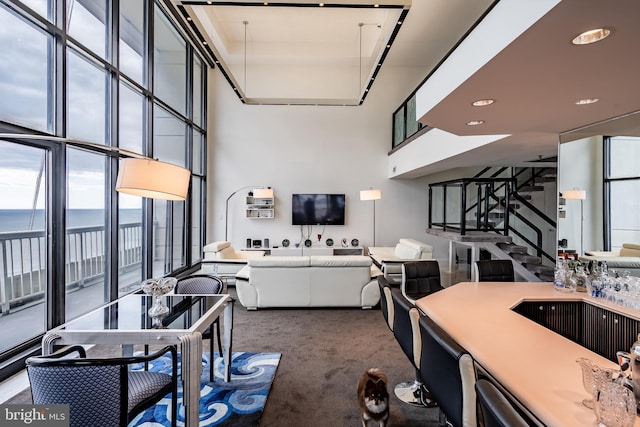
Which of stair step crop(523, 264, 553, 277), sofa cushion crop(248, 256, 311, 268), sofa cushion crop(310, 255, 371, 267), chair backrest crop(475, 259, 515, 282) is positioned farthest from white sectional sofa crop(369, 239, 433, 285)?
chair backrest crop(475, 259, 515, 282)

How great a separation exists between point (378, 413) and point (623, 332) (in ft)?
6.56

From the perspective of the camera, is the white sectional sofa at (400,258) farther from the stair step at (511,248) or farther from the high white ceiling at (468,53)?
the high white ceiling at (468,53)

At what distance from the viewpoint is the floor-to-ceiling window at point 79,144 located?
310 cm

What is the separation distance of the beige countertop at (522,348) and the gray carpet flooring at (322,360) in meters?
0.84

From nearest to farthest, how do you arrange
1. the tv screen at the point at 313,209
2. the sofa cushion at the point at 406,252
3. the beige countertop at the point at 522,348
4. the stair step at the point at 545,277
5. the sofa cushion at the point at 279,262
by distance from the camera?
1. the beige countertop at the point at 522,348
2. the sofa cushion at the point at 279,262
3. the stair step at the point at 545,277
4. the sofa cushion at the point at 406,252
5. the tv screen at the point at 313,209

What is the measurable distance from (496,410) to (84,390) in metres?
1.79

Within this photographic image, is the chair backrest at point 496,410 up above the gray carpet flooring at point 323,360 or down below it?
above

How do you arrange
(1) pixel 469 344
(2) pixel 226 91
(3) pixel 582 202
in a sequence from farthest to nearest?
(2) pixel 226 91, (3) pixel 582 202, (1) pixel 469 344

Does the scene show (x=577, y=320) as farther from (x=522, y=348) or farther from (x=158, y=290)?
(x=158, y=290)

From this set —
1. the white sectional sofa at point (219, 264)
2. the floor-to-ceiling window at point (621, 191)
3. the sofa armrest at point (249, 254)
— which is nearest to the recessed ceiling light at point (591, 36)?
the floor-to-ceiling window at point (621, 191)

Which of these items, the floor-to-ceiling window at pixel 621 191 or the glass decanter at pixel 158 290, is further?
the floor-to-ceiling window at pixel 621 191

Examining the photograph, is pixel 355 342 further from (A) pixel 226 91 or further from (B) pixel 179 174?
(A) pixel 226 91

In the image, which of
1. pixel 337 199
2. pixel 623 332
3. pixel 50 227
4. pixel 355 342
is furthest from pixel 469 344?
pixel 337 199

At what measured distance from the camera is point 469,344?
1738mm
